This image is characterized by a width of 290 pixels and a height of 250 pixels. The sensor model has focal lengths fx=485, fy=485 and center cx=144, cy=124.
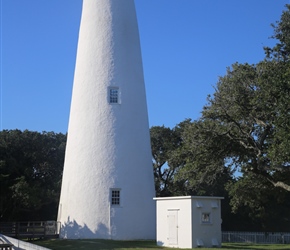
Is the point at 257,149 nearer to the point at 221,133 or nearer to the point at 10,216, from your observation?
the point at 221,133

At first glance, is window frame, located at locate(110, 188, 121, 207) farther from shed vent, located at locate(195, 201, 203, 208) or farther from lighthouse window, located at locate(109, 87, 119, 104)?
shed vent, located at locate(195, 201, 203, 208)

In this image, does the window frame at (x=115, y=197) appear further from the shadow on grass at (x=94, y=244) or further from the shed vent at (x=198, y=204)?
the shed vent at (x=198, y=204)

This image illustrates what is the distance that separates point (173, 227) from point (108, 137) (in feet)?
22.8

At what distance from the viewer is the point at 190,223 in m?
22.6

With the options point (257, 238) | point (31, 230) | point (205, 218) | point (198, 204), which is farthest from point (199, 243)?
point (257, 238)

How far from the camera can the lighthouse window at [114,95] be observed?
28.4 m

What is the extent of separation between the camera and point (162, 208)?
24.5 metres

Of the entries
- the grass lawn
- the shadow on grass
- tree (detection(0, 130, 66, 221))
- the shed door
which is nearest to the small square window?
the shed door

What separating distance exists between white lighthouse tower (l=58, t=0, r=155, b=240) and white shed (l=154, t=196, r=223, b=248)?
3728 mm

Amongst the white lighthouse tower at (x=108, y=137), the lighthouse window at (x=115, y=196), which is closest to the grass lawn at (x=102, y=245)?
the white lighthouse tower at (x=108, y=137)

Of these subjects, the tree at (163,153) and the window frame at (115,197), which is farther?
the tree at (163,153)

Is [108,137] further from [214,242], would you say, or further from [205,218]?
[214,242]

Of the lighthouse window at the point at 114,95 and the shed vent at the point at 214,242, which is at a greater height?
the lighthouse window at the point at 114,95

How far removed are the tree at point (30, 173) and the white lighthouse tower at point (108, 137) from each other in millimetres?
7241
